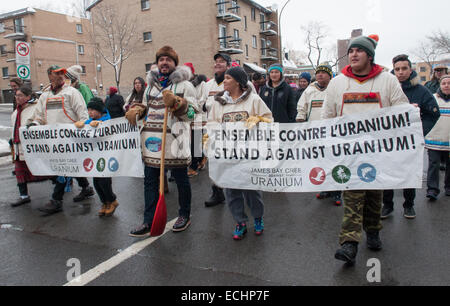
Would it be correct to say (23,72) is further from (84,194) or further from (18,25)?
(18,25)

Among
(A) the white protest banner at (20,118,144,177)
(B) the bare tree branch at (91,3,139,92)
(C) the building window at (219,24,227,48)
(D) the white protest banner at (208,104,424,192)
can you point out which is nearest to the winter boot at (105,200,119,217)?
(A) the white protest banner at (20,118,144,177)

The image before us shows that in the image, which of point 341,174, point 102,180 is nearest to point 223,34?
point 102,180

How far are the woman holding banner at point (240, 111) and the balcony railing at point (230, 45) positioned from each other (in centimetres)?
2890

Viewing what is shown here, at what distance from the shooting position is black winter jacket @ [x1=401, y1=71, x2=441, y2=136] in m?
4.14

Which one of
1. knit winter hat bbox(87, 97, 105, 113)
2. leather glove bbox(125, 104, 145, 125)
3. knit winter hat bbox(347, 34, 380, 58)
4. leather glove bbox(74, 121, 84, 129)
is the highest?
knit winter hat bbox(347, 34, 380, 58)

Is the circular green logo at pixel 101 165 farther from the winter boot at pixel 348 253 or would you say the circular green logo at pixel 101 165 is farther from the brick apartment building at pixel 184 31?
the brick apartment building at pixel 184 31

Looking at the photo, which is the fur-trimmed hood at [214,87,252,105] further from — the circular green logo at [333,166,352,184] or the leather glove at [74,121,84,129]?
the leather glove at [74,121,84,129]

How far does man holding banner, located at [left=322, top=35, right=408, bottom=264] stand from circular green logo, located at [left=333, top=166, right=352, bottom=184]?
0.41 feet

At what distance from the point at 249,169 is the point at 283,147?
43 centimetres

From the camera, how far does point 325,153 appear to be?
3.43 metres

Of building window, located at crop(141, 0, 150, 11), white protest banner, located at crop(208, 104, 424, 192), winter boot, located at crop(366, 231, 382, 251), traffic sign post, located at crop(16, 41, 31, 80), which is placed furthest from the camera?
building window, located at crop(141, 0, 150, 11)

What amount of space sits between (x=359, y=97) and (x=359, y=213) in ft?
3.59

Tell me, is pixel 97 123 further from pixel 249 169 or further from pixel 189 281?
pixel 189 281

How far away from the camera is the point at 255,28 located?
132 ft
